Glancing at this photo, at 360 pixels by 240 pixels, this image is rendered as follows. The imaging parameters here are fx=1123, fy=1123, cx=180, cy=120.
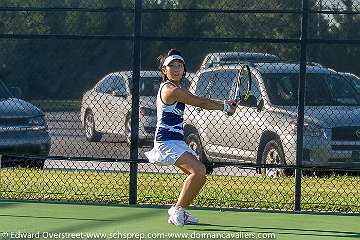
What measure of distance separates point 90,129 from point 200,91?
1302mm

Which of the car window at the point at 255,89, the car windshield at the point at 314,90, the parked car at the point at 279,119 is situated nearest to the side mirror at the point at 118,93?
the parked car at the point at 279,119

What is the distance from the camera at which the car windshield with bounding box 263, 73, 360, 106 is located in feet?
39.4

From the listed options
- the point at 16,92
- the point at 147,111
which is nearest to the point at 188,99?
the point at 147,111

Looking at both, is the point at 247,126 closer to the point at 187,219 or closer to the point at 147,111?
the point at 147,111

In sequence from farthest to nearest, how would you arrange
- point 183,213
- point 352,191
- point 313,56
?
point 352,191
point 313,56
point 183,213

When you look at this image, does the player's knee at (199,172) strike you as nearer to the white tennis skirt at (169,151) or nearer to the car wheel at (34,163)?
Result: the white tennis skirt at (169,151)

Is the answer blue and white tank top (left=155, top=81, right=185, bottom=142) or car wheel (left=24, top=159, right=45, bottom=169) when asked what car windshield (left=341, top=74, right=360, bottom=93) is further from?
car wheel (left=24, top=159, right=45, bottom=169)

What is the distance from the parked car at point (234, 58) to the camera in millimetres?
11852

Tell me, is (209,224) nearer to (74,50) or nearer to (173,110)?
(173,110)

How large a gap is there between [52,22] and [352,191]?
3.81 m

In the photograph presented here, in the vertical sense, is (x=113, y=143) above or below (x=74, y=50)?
below

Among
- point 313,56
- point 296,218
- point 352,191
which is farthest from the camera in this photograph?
point 352,191

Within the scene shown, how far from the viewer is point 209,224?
33.2 ft

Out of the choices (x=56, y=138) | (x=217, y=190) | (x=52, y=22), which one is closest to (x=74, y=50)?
(x=52, y=22)
